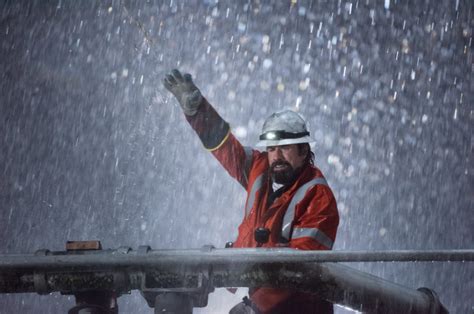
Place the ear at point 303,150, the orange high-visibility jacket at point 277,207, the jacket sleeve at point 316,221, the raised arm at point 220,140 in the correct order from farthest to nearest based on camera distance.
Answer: the raised arm at point 220,140
the ear at point 303,150
the jacket sleeve at point 316,221
the orange high-visibility jacket at point 277,207

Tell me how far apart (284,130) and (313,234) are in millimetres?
843

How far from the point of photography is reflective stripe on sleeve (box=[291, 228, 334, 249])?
10.4ft

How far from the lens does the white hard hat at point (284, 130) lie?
3734 mm

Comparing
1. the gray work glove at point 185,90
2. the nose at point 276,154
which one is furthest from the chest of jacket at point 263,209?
the gray work glove at point 185,90

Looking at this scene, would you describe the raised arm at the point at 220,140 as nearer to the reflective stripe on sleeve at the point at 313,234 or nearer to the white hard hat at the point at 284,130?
the white hard hat at the point at 284,130

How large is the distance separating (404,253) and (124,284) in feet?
2.85

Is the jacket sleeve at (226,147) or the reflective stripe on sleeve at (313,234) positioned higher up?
the jacket sleeve at (226,147)

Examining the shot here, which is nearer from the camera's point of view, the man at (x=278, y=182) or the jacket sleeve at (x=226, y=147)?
the man at (x=278, y=182)

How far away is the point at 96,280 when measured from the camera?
186 centimetres

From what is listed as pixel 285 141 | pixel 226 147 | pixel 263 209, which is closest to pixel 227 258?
pixel 263 209

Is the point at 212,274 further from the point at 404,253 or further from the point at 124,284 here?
the point at 404,253

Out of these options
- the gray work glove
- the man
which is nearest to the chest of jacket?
the man

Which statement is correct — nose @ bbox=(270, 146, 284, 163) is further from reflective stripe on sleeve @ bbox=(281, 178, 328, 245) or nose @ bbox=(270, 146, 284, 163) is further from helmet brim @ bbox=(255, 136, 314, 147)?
reflective stripe on sleeve @ bbox=(281, 178, 328, 245)

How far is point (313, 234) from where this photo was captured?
317 centimetres
